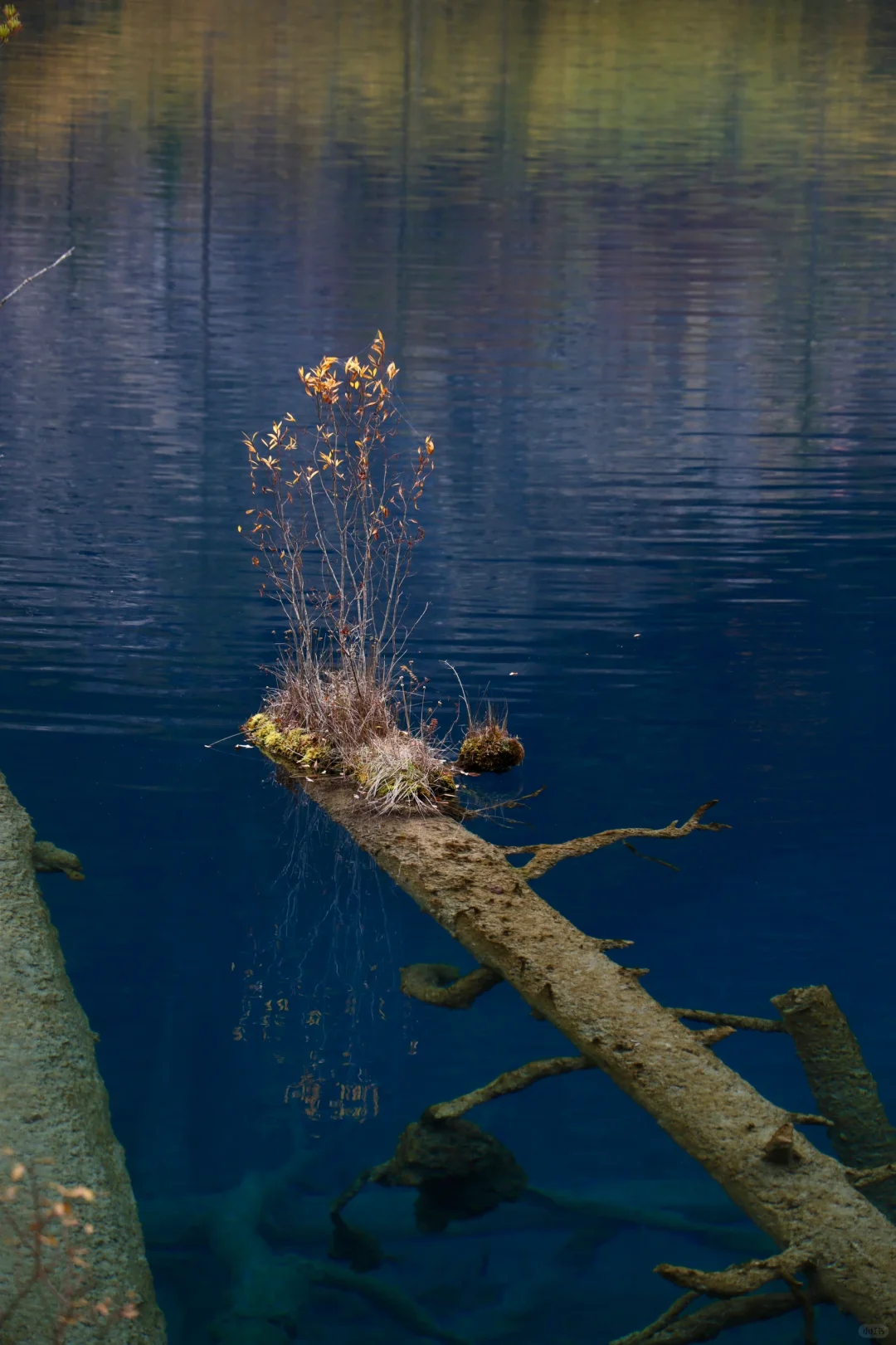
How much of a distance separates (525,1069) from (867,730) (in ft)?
14.2

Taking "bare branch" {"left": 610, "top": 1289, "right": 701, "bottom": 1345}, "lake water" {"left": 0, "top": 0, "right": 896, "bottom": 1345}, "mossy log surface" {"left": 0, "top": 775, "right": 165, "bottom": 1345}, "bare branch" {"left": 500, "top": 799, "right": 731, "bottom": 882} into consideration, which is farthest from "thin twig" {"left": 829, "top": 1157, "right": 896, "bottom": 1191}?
"bare branch" {"left": 500, "top": 799, "right": 731, "bottom": 882}

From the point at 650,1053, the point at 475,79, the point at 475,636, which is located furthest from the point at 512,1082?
the point at 475,79

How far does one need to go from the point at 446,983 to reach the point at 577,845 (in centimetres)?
100

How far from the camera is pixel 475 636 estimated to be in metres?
9.32

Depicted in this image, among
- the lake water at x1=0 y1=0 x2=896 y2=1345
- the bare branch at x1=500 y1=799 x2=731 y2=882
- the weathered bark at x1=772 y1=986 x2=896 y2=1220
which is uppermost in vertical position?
the weathered bark at x1=772 y1=986 x2=896 y2=1220

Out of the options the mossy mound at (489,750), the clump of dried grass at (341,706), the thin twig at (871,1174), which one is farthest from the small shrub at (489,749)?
the thin twig at (871,1174)

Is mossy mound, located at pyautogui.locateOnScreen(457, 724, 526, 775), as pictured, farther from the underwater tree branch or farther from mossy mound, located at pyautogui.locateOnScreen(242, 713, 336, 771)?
the underwater tree branch

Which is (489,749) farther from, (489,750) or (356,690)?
(356,690)

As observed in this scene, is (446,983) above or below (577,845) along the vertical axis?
below

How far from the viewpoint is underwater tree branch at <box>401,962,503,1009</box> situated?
5.11 m

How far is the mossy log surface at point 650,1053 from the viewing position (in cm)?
361

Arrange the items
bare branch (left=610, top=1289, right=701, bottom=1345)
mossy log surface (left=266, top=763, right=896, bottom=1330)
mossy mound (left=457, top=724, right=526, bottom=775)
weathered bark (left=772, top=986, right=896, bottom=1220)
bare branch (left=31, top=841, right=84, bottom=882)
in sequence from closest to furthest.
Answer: bare branch (left=610, top=1289, right=701, bottom=1345) < mossy log surface (left=266, top=763, right=896, bottom=1330) < weathered bark (left=772, top=986, right=896, bottom=1220) < bare branch (left=31, top=841, right=84, bottom=882) < mossy mound (left=457, top=724, right=526, bottom=775)

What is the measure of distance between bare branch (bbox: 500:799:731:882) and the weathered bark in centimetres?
146

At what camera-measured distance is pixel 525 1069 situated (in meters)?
4.35
